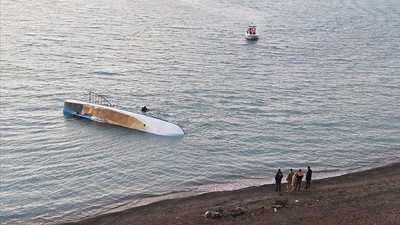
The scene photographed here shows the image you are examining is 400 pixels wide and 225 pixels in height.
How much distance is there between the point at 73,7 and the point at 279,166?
92022 millimetres

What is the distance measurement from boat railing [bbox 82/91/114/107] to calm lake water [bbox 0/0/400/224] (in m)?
1.28

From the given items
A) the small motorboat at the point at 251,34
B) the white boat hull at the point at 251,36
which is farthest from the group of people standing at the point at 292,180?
the small motorboat at the point at 251,34

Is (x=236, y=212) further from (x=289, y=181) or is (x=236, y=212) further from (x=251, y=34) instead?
(x=251, y=34)

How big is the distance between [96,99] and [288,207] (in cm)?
3023

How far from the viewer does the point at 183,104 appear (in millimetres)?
55312

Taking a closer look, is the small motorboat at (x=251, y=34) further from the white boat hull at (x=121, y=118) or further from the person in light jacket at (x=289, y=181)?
the person in light jacket at (x=289, y=181)

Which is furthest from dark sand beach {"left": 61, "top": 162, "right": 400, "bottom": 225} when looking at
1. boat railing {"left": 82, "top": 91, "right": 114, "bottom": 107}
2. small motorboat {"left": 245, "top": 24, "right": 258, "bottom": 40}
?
small motorboat {"left": 245, "top": 24, "right": 258, "bottom": 40}

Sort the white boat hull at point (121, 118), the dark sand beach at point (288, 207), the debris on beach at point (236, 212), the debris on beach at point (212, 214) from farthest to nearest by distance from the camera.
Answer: the white boat hull at point (121, 118), the debris on beach at point (236, 212), the debris on beach at point (212, 214), the dark sand beach at point (288, 207)

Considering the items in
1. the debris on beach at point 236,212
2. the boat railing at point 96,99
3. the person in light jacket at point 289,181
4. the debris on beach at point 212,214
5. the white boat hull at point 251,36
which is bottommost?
the debris on beach at point 212,214

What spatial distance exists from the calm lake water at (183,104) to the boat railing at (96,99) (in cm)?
128

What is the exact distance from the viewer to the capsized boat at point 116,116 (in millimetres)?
46844

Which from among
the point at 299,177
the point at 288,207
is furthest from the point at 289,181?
the point at 288,207

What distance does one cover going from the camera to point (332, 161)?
42.2m

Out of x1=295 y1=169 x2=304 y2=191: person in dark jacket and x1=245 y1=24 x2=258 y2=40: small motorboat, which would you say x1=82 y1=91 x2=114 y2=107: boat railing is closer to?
x1=295 y1=169 x2=304 y2=191: person in dark jacket
